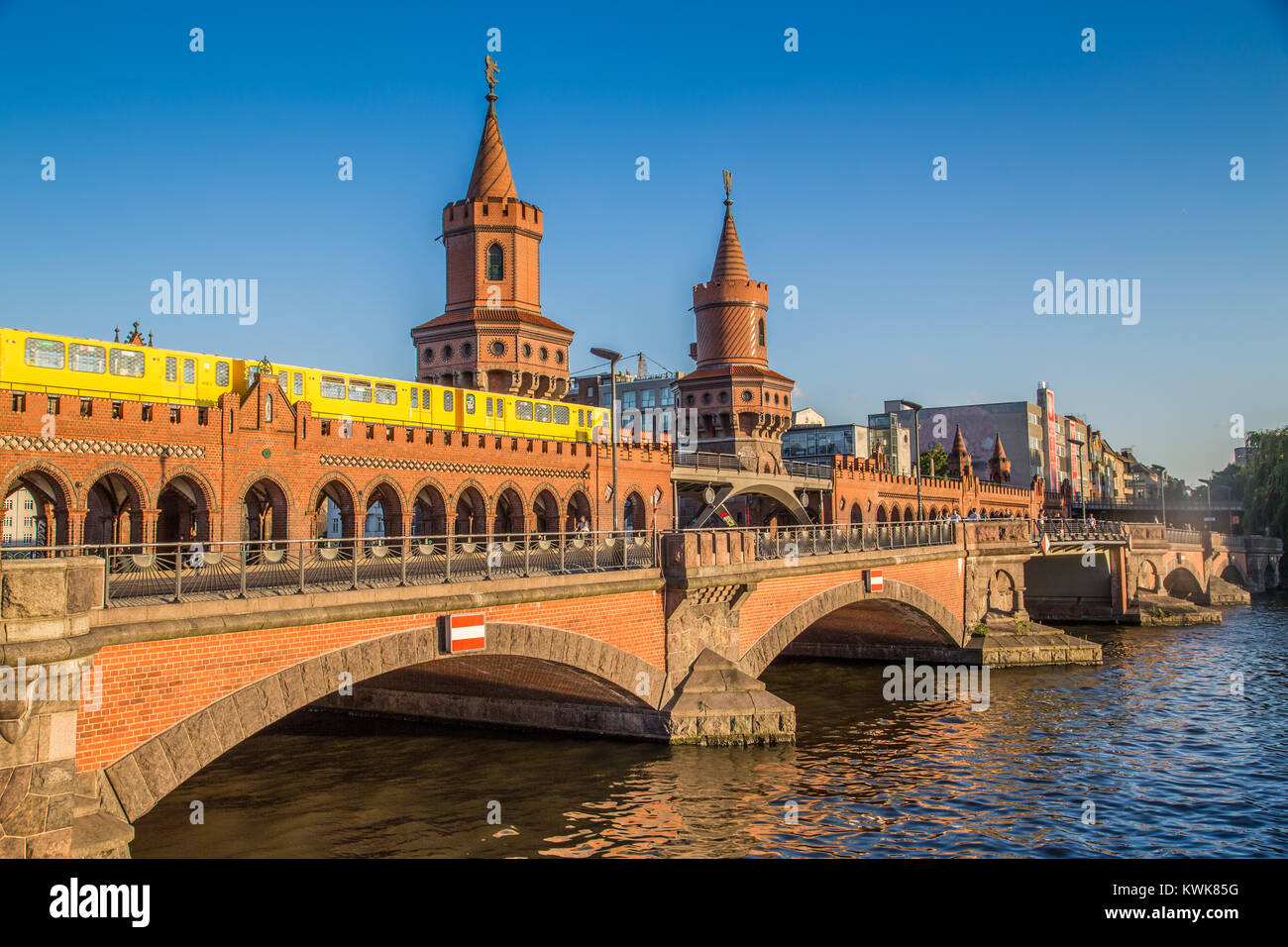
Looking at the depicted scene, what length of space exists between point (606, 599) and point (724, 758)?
16.7 ft

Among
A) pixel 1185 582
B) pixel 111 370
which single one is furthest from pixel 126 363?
pixel 1185 582

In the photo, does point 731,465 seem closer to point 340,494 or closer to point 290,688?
point 340,494

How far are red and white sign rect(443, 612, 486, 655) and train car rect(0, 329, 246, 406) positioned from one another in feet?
51.3

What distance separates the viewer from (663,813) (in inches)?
811

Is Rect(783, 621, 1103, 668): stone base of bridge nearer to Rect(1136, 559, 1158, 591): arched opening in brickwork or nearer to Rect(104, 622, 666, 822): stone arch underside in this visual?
Rect(104, 622, 666, 822): stone arch underside

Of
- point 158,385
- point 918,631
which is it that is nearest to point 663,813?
point 158,385

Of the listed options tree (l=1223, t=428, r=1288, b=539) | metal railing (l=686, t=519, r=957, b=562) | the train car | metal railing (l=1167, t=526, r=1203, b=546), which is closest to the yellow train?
the train car

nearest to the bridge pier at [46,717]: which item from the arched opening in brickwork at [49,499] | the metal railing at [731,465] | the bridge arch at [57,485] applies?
the bridge arch at [57,485]

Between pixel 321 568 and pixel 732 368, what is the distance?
4605cm

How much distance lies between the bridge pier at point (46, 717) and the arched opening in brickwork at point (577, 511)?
32.8m

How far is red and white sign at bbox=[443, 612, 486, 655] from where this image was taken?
18.7m

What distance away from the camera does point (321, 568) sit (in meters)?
19.9
